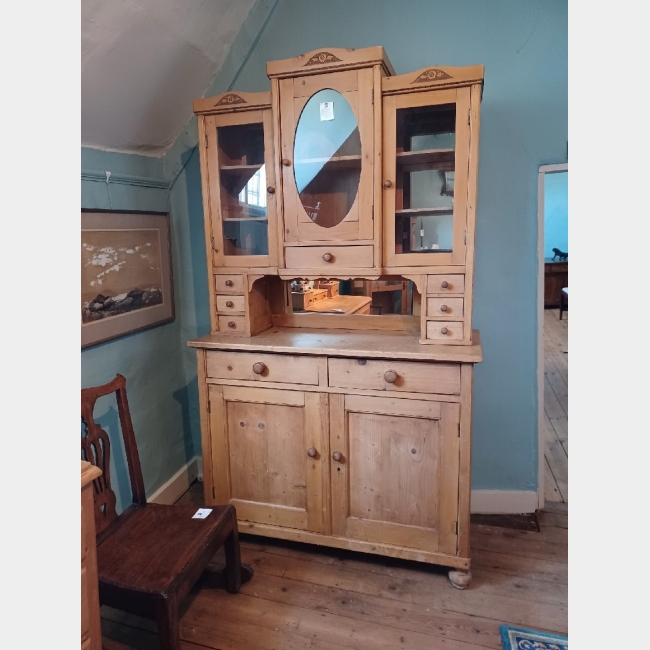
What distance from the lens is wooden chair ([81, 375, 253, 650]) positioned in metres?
1.54

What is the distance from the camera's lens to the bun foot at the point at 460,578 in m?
1.98

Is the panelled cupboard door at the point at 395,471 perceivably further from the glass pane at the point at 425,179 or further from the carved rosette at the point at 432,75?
the carved rosette at the point at 432,75

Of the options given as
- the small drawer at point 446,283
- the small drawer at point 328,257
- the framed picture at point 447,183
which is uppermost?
the framed picture at point 447,183

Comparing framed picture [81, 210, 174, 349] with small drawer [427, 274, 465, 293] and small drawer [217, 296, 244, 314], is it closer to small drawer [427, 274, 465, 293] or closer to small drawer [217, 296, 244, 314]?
small drawer [217, 296, 244, 314]

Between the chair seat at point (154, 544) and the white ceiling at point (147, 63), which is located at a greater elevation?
the white ceiling at point (147, 63)

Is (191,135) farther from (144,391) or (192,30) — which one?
(144,391)

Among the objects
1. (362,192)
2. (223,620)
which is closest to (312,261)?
(362,192)

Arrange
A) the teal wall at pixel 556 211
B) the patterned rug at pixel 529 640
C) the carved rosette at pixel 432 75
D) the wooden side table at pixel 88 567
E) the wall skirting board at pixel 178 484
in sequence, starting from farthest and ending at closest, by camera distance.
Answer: the teal wall at pixel 556 211, the wall skirting board at pixel 178 484, the carved rosette at pixel 432 75, the patterned rug at pixel 529 640, the wooden side table at pixel 88 567

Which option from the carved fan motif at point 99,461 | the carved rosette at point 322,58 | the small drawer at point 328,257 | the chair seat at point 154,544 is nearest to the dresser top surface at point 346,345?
the small drawer at point 328,257

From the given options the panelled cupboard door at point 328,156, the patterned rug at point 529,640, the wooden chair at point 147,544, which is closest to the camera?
the wooden chair at point 147,544

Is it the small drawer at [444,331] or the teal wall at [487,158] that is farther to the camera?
the teal wall at [487,158]

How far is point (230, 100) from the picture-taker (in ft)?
6.86

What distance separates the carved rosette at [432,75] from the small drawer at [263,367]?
1.11 metres

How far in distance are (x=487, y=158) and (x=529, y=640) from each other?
6.18ft
